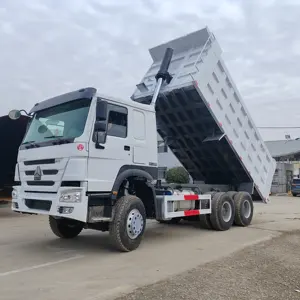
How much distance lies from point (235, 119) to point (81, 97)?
14.8ft

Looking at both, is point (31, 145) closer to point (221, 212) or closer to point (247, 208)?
point (221, 212)

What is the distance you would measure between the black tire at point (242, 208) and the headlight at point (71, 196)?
521cm

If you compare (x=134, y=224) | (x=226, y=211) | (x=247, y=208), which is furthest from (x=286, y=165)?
(x=134, y=224)

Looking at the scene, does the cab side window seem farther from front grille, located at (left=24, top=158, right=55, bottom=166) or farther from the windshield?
front grille, located at (left=24, top=158, right=55, bottom=166)

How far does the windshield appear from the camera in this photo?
21.1 ft

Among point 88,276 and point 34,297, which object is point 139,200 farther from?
point 34,297

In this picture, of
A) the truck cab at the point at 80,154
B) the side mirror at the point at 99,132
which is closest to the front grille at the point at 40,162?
the truck cab at the point at 80,154

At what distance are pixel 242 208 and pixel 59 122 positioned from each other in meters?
5.56

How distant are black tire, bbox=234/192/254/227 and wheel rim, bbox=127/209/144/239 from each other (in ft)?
12.6

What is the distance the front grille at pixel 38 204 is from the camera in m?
6.29

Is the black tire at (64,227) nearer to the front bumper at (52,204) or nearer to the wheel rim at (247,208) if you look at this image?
the front bumper at (52,204)

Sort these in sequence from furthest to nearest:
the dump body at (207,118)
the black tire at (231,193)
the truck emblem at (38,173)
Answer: the black tire at (231,193)
the dump body at (207,118)
the truck emblem at (38,173)

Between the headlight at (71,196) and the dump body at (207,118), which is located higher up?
the dump body at (207,118)

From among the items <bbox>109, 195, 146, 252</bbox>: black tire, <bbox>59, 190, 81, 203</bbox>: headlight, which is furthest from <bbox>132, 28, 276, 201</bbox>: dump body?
<bbox>59, 190, 81, 203</bbox>: headlight
